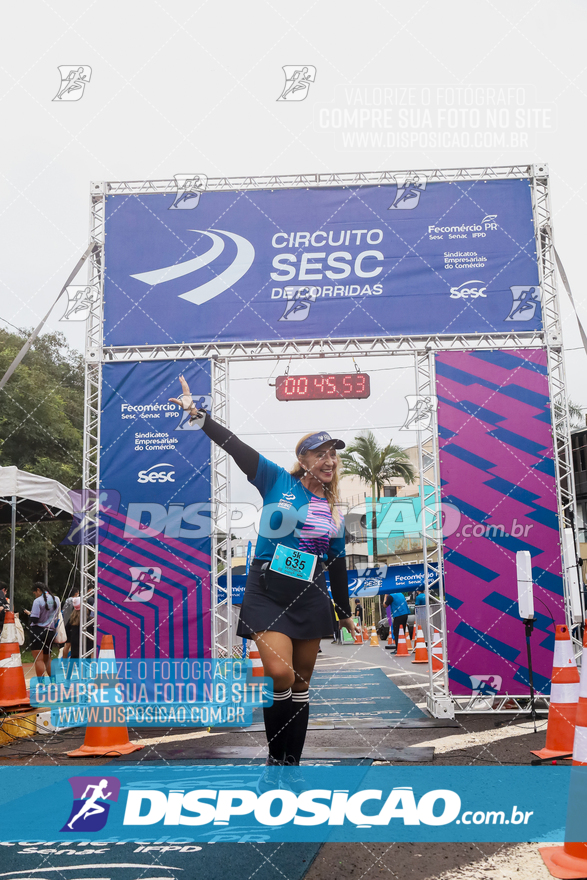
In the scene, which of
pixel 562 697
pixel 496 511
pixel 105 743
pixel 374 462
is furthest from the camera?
pixel 374 462

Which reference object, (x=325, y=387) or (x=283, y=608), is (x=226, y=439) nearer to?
(x=283, y=608)

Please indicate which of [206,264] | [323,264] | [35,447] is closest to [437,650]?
[323,264]

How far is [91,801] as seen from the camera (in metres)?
4.56

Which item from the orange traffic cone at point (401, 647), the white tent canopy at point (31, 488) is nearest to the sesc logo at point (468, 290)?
the white tent canopy at point (31, 488)

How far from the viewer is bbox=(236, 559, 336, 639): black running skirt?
173 inches

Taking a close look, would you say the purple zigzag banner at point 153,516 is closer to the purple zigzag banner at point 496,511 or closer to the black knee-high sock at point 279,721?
the purple zigzag banner at point 496,511

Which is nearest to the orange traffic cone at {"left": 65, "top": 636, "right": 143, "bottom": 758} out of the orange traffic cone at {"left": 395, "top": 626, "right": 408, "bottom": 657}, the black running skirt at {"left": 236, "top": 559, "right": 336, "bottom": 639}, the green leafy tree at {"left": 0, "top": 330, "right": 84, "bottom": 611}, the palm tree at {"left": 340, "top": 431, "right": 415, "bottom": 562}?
the black running skirt at {"left": 236, "top": 559, "right": 336, "bottom": 639}

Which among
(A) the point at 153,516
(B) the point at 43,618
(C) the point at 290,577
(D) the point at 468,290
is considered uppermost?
(D) the point at 468,290

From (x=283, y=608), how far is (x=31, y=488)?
18.4 ft

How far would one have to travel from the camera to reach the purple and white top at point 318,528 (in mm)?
4602

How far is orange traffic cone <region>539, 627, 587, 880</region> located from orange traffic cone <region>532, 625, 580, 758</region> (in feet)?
6.38

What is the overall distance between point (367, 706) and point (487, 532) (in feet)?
8.91

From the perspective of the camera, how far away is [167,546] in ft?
29.4

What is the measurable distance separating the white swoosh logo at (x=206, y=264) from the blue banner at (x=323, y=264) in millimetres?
13
